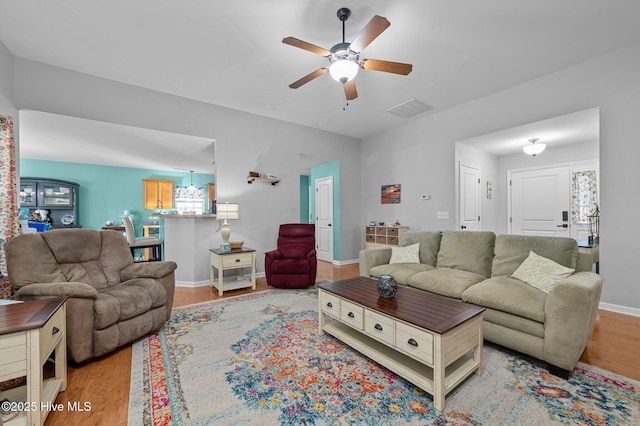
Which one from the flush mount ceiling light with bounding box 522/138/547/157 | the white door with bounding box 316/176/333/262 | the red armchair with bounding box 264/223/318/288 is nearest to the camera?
the red armchair with bounding box 264/223/318/288

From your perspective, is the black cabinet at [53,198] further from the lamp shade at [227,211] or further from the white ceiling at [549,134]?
the white ceiling at [549,134]

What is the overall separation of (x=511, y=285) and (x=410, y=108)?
10.6 ft

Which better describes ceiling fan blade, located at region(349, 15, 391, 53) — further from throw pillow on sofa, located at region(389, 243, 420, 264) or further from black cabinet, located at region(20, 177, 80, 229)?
black cabinet, located at region(20, 177, 80, 229)

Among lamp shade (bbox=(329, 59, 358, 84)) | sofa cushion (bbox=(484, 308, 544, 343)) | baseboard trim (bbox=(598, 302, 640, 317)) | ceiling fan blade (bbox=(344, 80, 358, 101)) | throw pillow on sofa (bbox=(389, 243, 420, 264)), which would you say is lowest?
baseboard trim (bbox=(598, 302, 640, 317))

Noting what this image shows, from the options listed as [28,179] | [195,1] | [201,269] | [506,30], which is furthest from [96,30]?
[28,179]

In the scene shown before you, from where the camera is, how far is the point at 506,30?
2.59 m

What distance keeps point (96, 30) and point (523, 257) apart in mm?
4760

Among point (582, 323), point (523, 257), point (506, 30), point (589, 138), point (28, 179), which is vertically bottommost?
point (582, 323)

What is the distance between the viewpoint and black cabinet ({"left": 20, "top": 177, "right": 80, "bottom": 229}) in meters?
5.97

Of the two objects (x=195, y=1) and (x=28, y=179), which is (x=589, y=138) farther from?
(x=28, y=179)

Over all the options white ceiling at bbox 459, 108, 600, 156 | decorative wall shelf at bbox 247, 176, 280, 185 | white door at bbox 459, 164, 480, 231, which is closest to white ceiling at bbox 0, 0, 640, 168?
white ceiling at bbox 459, 108, 600, 156

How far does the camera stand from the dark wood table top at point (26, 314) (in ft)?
4.27

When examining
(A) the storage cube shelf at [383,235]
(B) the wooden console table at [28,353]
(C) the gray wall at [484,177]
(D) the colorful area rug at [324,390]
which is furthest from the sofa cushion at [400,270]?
(B) the wooden console table at [28,353]

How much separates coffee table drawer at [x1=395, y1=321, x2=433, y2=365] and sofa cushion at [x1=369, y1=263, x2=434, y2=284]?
3.93 ft
